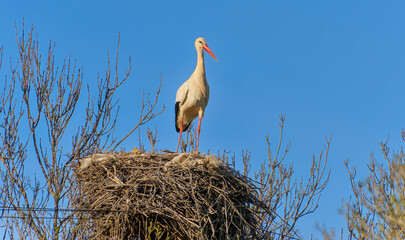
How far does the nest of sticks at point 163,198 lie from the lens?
6.25m

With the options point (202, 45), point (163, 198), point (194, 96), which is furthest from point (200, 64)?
point (163, 198)

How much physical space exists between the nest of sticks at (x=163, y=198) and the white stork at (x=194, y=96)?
6.72 ft

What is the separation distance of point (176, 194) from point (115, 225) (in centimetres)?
77

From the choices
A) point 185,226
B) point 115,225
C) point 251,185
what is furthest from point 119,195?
point 251,185

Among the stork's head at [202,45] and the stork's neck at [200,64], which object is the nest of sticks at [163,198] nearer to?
the stork's neck at [200,64]

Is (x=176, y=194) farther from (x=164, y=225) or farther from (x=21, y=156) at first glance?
(x=21, y=156)

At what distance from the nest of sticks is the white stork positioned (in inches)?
80.7

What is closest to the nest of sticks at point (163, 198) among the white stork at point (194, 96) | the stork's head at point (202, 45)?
the white stork at point (194, 96)

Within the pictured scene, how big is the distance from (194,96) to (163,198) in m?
2.82

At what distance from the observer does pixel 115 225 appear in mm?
6230

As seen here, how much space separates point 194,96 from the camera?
8.77 metres

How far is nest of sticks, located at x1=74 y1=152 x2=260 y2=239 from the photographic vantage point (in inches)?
246

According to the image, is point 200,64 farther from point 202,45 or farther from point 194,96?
point 194,96

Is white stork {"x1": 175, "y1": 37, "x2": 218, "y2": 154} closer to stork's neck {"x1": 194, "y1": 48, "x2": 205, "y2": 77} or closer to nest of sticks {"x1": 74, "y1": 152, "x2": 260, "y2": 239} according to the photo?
stork's neck {"x1": 194, "y1": 48, "x2": 205, "y2": 77}
